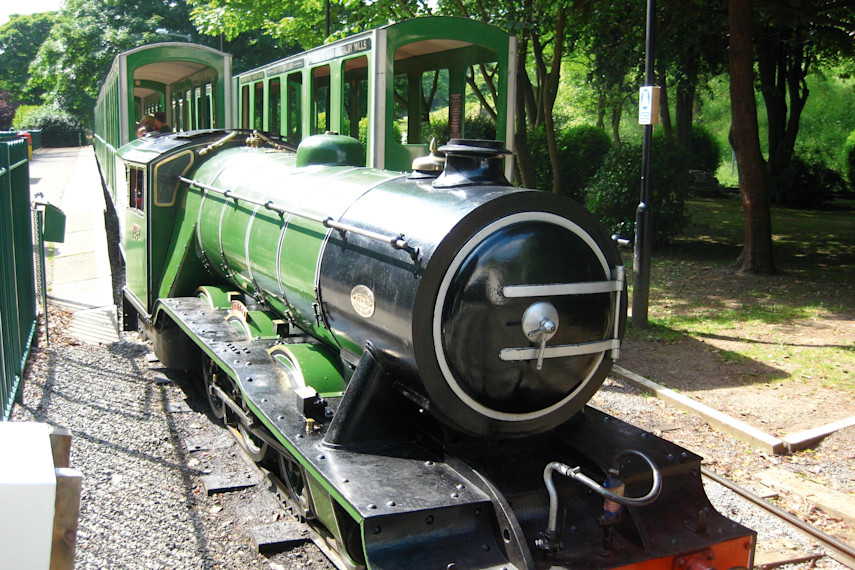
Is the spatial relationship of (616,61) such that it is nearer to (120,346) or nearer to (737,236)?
(737,236)

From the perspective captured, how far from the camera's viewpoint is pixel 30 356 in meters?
7.38

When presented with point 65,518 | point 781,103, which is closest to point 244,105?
point 65,518

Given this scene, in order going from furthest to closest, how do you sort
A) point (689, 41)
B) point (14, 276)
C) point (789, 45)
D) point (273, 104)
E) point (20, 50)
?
point (20, 50) → point (789, 45) → point (689, 41) → point (273, 104) → point (14, 276)

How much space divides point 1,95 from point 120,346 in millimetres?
62027

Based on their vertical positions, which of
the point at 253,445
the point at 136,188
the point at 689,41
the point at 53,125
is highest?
the point at 53,125

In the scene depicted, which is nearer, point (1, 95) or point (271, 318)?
point (271, 318)

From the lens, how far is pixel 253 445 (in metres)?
5.03

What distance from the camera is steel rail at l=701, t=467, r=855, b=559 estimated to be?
4090 millimetres

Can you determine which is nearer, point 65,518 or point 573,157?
point 65,518

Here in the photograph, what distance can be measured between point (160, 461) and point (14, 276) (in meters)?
2.78

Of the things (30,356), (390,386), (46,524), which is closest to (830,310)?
(390,386)

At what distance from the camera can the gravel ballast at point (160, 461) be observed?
4066mm

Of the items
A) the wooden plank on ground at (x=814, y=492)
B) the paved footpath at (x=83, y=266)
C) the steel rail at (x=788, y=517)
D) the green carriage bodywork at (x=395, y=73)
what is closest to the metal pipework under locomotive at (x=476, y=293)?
the steel rail at (x=788, y=517)

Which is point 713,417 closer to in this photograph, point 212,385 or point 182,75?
point 212,385
